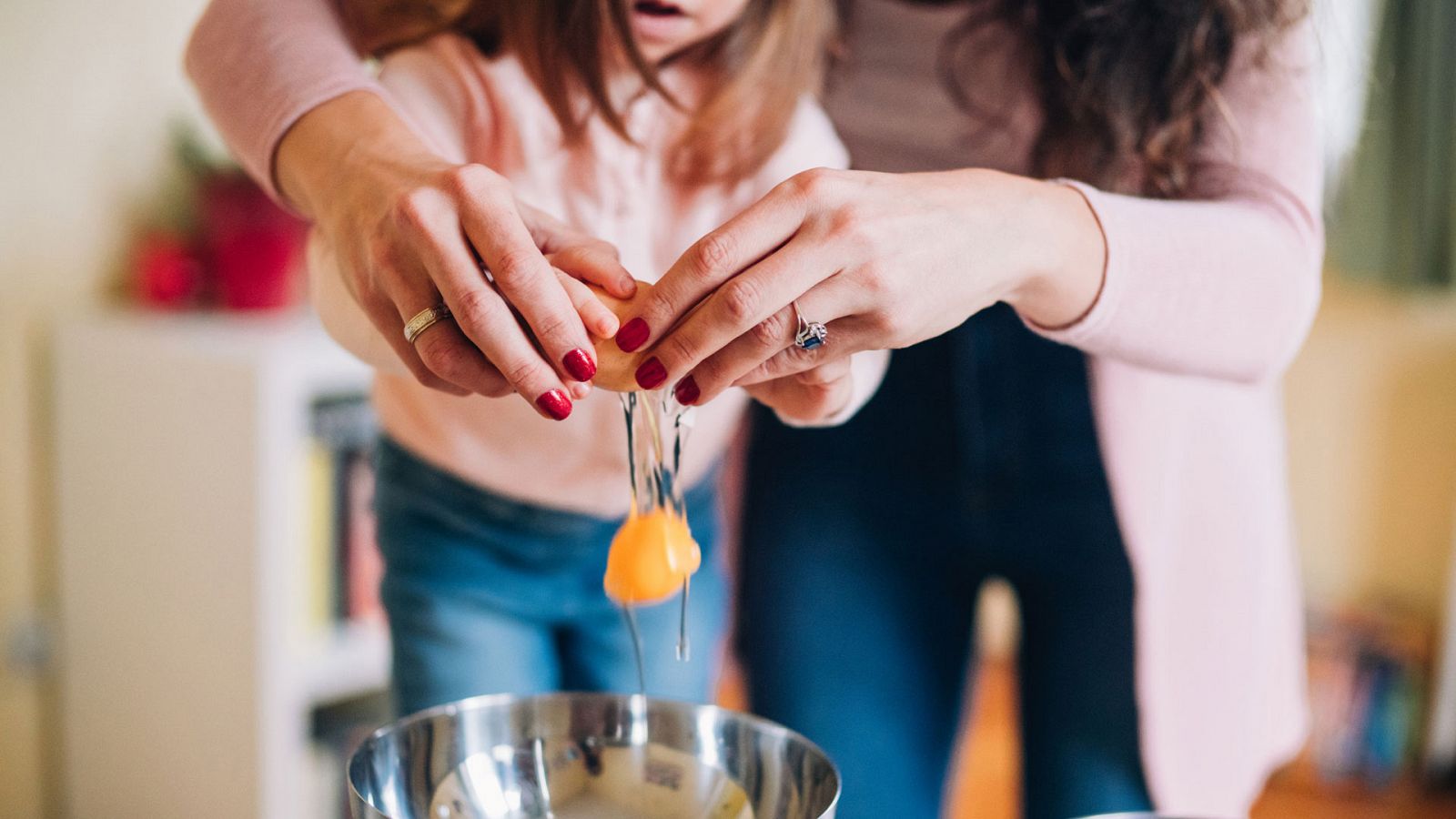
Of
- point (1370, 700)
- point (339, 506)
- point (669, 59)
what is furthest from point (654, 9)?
point (1370, 700)

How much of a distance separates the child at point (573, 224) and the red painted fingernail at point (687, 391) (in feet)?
0.49

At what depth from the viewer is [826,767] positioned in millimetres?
581

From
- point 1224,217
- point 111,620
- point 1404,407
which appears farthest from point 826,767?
point 1404,407

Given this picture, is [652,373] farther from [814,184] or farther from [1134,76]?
[1134,76]

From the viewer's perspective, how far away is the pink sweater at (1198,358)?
72 centimetres

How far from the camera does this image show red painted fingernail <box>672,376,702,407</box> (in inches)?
24.2

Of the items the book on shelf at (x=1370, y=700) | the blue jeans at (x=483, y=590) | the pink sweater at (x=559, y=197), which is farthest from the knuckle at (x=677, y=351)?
the book on shelf at (x=1370, y=700)

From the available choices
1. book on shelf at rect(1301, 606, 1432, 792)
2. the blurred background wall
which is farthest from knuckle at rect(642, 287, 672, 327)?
book on shelf at rect(1301, 606, 1432, 792)

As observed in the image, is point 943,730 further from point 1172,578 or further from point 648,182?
point 648,182

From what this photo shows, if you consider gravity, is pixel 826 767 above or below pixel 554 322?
below

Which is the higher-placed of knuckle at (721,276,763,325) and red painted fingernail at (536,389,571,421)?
knuckle at (721,276,763,325)

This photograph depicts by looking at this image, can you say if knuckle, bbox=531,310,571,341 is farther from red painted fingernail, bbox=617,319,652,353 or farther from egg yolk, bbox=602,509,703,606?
egg yolk, bbox=602,509,703,606

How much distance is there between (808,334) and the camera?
58 centimetres

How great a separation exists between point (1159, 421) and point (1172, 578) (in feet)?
0.43
